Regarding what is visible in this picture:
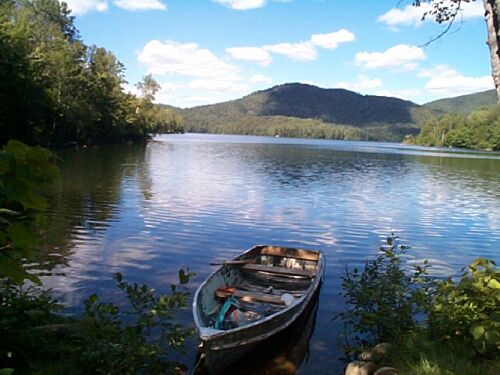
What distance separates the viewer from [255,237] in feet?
59.5

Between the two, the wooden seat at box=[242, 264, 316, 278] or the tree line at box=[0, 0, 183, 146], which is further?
the tree line at box=[0, 0, 183, 146]

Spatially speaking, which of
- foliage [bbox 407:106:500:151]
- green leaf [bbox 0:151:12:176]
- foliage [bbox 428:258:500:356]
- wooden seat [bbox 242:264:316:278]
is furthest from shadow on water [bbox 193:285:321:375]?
foliage [bbox 407:106:500:151]

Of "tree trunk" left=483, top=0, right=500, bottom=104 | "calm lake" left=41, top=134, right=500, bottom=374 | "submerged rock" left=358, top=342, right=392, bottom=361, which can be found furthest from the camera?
"calm lake" left=41, top=134, right=500, bottom=374

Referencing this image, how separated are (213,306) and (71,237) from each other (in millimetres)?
9041

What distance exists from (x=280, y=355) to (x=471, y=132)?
577 feet

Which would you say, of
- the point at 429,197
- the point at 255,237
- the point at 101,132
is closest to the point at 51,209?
the point at 255,237

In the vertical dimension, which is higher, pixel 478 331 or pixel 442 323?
pixel 478 331

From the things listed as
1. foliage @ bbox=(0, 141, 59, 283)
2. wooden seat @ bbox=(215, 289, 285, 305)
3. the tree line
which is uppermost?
the tree line

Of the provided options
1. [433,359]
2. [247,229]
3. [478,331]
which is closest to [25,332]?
[433,359]

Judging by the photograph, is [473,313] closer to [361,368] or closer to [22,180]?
[361,368]

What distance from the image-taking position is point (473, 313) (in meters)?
6.30

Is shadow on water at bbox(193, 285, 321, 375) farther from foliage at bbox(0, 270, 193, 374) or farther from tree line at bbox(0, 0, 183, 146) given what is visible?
tree line at bbox(0, 0, 183, 146)

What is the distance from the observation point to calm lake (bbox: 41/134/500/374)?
1095 cm

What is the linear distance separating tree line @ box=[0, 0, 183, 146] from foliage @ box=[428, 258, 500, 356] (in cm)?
4181
